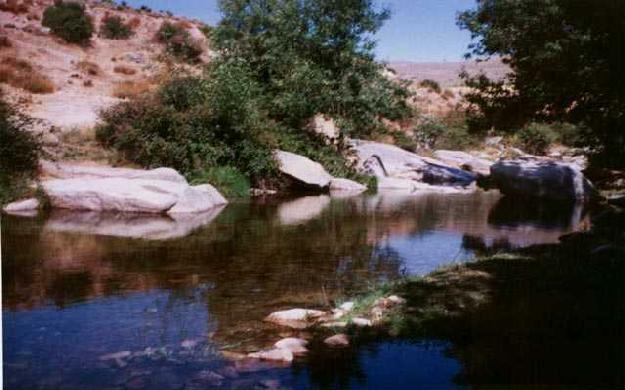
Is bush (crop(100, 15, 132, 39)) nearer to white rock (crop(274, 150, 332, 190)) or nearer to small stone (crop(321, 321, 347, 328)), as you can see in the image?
white rock (crop(274, 150, 332, 190))

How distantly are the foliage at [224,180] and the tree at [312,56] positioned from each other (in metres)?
4.60

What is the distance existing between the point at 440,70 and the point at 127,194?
66090 millimetres

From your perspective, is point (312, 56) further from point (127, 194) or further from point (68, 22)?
point (68, 22)

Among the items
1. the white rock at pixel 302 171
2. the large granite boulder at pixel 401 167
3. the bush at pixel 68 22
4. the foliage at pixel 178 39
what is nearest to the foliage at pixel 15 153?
the white rock at pixel 302 171

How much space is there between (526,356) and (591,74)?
10.9 feet

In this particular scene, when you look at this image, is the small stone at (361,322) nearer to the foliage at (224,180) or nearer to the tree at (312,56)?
the foliage at (224,180)

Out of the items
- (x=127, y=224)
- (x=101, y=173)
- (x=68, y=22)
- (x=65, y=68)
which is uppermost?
(x=68, y=22)

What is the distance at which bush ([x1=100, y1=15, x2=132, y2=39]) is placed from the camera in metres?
40.6

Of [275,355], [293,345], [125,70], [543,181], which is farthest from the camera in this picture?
[125,70]

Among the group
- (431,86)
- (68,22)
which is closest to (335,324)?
(68,22)

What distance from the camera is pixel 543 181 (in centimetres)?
2278

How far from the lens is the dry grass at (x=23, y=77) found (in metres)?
24.7

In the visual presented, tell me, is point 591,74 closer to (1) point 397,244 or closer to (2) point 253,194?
(1) point 397,244

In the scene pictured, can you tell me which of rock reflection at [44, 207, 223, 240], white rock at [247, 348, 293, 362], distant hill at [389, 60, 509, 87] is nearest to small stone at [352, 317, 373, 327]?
white rock at [247, 348, 293, 362]
